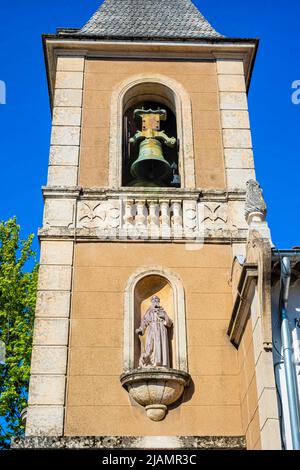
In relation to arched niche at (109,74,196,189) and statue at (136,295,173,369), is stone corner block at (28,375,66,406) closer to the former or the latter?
statue at (136,295,173,369)

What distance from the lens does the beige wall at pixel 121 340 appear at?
34.9 feet

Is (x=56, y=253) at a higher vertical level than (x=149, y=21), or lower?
lower

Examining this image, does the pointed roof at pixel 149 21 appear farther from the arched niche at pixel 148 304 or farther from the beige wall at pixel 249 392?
the beige wall at pixel 249 392

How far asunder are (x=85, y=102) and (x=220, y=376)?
6.33 meters

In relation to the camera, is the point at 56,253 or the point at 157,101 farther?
the point at 157,101

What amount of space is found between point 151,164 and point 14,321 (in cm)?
833

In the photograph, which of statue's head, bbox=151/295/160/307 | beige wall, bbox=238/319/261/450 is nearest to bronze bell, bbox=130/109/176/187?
statue's head, bbox=151/295/160/307

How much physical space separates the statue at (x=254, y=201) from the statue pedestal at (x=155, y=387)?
2.62 meters

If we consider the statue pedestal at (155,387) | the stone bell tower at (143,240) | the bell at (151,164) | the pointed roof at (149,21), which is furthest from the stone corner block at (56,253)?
the pointed roof at (149,21)

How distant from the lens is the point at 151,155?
13898 mm

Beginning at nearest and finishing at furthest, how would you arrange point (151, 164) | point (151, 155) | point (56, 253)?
point (56, 253) → point (151, 155) → point (151, 164)

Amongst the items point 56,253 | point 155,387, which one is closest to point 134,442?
point 155,387

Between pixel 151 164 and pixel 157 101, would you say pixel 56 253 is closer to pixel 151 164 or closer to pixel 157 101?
pixel 151 164
